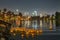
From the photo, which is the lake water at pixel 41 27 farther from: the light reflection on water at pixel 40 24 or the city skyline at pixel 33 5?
the city skyline at pixel 33 5

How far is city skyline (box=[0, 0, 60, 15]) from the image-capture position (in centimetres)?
384

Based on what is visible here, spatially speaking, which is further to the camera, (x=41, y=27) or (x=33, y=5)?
(x=33, y=5)

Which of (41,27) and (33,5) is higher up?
(33,5)

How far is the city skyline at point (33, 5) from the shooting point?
3836 mm

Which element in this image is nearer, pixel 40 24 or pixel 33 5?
pixel 40 24

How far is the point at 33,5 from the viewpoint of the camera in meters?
3.90

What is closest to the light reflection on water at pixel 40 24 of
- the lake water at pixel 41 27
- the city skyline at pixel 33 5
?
the lake water at pixel 41 27

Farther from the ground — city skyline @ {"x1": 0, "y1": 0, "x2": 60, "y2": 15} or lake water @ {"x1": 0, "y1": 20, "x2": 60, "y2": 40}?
city skyline @ {"x1": 0, "y1": 0, "x2": 60, "y2": 15}

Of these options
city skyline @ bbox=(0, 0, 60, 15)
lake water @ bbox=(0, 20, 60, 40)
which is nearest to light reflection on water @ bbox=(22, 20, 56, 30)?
lake water @ bbox=(0, 20, 60, 40)

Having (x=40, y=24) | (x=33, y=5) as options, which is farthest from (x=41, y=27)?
(x=33, y=5)

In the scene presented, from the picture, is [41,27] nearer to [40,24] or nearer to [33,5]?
[40,24]

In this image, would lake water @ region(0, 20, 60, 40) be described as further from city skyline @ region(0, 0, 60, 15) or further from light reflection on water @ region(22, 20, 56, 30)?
city skyline @ region(0, 0, 60, 15)

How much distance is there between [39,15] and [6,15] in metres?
0.66

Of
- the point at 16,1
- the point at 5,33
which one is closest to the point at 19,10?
the point at 16,1
